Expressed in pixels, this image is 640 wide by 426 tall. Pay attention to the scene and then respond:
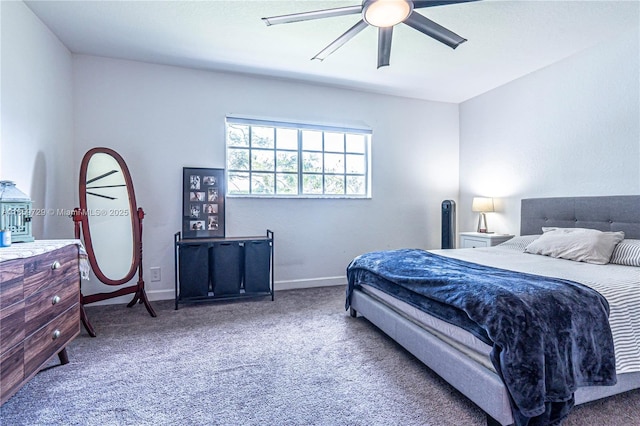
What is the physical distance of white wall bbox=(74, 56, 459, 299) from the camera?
3371 mm

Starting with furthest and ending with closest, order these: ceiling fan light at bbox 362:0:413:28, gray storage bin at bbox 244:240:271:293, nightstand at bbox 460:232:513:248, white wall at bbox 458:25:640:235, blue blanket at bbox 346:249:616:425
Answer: nightstand at bbox 460:232:513:248 < gray storage bin at bbox 244:240:271:293 < white wall at bbox 458:25:640:235 < ceiling fan light at bbox 362:0:413:28 < blue blanket at bbox 346:249:616:425

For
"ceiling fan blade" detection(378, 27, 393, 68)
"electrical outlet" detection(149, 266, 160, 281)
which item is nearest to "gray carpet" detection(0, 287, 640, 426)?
"electrical outlet" detection(149, 266, 160, 281)

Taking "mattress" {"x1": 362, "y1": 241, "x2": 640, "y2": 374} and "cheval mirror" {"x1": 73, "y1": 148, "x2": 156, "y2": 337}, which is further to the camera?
"cheval mirror" {"x1": 73, "y1": 148, "x2": 156, "y2": 337}

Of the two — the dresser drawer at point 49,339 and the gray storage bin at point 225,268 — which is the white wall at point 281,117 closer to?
the gray storage bin at point 225,268

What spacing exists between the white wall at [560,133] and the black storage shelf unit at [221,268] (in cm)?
308

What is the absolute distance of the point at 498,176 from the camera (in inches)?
162

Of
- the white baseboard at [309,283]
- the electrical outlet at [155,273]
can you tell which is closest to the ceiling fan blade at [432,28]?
the white baseboard at [309,283]

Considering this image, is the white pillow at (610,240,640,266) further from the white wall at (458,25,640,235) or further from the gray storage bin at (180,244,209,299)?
the gray storage bin at (180,244,209,299)

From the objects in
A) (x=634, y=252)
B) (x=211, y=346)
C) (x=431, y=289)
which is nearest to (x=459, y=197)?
(x=634, y=252)

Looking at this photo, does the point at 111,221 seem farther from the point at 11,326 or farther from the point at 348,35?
the point at 348,35

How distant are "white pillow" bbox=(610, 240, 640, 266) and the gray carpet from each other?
1045mm

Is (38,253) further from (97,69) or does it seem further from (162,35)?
(97,69)

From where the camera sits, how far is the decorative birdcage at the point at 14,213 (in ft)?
6.04

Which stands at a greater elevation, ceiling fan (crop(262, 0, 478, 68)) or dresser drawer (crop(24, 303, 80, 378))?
ceiling fan (crop(262, 0, 478, 68))
